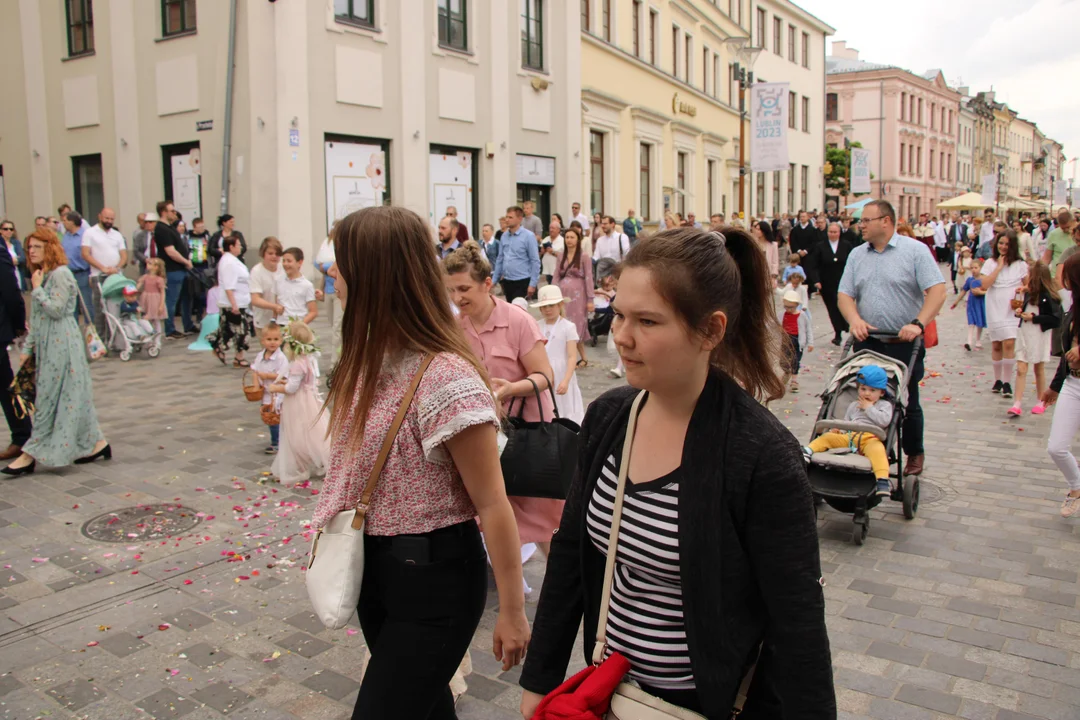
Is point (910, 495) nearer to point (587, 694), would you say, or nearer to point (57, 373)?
point (587, 694)

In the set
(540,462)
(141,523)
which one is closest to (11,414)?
(141,523)

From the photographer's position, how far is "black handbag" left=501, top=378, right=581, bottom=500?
4242 millimetres

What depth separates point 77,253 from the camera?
49.0 feet

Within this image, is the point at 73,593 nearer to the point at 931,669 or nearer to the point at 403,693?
the point at 403,693

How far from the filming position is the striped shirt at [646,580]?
1888 millimetres

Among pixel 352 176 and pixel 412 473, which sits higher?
pixel 352 176

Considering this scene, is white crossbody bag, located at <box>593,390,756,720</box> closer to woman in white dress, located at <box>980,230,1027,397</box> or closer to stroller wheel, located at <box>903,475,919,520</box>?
stroller wheel, located at <box>903,475,919,520</box>

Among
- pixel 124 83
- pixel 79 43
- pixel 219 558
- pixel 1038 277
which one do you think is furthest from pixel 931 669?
pixel 79 43

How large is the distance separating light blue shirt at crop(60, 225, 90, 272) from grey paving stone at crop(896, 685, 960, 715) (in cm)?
1433

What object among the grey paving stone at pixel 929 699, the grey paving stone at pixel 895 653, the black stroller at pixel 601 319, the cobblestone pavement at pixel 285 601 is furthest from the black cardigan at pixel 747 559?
the black stroller at pixel 601 319

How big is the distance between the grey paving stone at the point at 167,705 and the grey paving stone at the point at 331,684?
469mm

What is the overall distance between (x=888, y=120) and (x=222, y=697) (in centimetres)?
8325

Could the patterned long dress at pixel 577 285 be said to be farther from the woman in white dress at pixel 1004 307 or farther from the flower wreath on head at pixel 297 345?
the flower wreath on head at pixel 297 345

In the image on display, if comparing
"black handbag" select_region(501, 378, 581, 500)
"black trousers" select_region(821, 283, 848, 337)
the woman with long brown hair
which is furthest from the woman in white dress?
the woman with long brown hair
